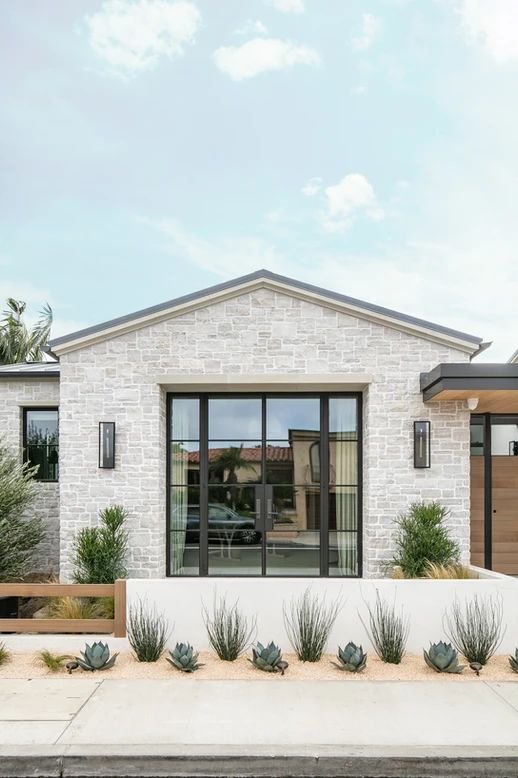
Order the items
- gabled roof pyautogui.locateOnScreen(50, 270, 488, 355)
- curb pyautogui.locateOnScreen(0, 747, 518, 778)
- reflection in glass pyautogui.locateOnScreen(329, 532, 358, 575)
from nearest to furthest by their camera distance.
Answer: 1. curb pyautogui.locateOnScreen(0, 747, 518, 778)
2. gabled roof pyautogui.locateOnScreen(50, 270, 488, 355)
3. reflection in glass pyautogui.locateOnScreen(329, 532, 358, 575)

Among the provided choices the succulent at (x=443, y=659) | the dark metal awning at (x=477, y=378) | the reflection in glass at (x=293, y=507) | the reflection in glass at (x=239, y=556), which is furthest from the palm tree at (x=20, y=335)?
the succulent at (x=443, y=659)

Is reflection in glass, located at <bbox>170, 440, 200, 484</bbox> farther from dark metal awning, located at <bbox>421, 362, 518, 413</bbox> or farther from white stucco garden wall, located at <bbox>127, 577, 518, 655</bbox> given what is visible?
dark metal awning, located at <bbox>421, 362, 518, 413</bbox>

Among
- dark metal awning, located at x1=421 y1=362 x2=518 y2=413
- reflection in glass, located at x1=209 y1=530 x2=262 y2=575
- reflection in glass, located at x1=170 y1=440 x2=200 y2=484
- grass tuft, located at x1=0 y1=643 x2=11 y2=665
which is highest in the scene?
dark metal awning, located at x1=421 y1=362 x2=518 y2=413

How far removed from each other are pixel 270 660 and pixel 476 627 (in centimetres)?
234

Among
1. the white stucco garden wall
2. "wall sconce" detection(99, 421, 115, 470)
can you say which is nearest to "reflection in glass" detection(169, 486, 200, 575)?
"wall sconce" detection(99, 421, 115, 470)

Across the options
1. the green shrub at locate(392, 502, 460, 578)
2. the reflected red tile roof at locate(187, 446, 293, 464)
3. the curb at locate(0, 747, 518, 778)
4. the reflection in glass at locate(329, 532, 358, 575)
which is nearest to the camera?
the curb at locate(0, 747, 518, 778)

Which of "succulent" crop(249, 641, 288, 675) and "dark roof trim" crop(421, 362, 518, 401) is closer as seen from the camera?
"succulent" crop(249, 641, 288, 675)

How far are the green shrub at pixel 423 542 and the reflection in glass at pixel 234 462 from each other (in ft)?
7.58

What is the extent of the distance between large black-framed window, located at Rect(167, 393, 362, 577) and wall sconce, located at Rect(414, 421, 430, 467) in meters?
0.91

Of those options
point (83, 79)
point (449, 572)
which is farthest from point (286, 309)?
point (83, 79)

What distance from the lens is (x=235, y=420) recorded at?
928 cm

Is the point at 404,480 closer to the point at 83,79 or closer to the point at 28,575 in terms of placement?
the point at 28,575

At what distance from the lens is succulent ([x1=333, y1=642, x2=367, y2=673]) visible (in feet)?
20.0

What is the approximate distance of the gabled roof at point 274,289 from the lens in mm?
8812
